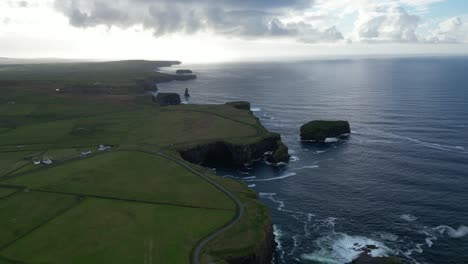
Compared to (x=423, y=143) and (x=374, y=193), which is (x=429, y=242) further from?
(x=423, y=143)

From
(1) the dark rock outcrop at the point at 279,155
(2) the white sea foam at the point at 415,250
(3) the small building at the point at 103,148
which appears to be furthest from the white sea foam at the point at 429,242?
(3) the small building at the point at 103,148

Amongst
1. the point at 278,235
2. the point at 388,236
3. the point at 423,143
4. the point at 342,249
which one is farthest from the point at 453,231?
the point at 423,143

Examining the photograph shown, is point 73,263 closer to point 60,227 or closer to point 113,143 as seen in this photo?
point 60,227

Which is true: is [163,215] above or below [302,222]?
above

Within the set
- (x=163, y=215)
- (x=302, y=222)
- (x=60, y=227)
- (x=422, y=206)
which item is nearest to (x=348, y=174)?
(x=422, y=206)

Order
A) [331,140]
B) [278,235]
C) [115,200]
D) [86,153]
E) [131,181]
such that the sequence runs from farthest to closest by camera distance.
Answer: [331,140] → [86,153] → [131,181] → [115,200] → [278,235]

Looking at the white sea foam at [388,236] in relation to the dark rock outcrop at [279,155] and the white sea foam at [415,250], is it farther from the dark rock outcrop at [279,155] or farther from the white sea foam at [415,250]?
the dark rock outcrop at [279,155]
